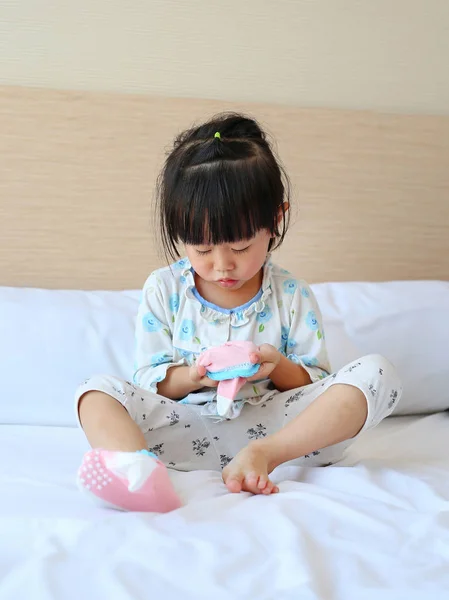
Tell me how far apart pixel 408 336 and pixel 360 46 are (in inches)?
29.5

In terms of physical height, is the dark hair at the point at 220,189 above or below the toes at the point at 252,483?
above

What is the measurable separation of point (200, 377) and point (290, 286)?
268mm

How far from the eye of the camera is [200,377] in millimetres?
1163

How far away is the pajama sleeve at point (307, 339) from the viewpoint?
1287mm

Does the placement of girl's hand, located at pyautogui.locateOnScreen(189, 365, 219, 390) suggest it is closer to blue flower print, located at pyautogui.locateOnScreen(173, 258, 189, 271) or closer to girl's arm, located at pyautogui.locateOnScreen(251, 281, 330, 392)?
girl's arm, located at pyautogui.locateOnScreen(251, 281, 330, 392)

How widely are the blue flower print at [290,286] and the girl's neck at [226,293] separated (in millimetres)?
48

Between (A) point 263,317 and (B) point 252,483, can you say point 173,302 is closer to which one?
(A) point 263,317

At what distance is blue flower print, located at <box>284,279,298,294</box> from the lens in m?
1.33

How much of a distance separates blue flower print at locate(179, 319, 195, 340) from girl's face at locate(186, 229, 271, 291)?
10 cm

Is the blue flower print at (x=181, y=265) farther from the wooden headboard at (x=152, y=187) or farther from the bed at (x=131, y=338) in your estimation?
the wooden headboard at (x=152, y=187)

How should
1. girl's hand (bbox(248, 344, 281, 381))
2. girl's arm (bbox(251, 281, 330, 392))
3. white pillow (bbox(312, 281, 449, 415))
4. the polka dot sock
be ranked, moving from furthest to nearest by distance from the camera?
white pillow (bbox(312, 281, 449, 415)) < girl's arm (bbox(251, 281, 330, 392)) < girl's hand (bbox(248, 344, 281, 381)) < the polka dot sock

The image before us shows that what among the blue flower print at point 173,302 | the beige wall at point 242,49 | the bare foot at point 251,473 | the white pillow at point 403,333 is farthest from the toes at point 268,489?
the beige wall at point 242,49

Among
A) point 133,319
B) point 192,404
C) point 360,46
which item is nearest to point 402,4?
point 360,46

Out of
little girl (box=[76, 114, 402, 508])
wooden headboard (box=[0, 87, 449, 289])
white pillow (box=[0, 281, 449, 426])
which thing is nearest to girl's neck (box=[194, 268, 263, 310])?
little girl (box=[76, 114, 402, 508])
